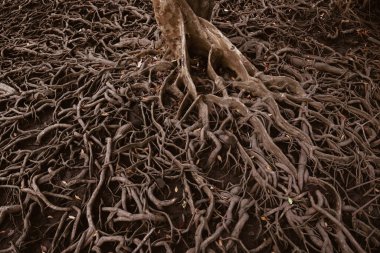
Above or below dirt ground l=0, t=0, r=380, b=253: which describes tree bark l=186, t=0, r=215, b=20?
above

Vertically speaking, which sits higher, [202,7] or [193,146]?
[202,7]

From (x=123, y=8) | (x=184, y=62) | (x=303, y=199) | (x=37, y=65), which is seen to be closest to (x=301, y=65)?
(x=184, y=62)

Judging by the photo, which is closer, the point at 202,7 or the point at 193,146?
the point at 193,146

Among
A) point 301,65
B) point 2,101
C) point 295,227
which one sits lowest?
point 2,101

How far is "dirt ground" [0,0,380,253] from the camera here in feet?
11.1

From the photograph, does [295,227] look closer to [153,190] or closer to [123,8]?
[153,190]

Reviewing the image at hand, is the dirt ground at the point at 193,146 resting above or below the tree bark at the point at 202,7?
below

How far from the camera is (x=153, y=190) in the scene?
3.70 metres

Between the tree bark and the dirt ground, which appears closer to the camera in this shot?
the dirt ground

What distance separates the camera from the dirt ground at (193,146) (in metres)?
3.39

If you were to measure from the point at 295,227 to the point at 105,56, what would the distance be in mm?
3607

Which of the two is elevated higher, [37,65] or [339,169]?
[339,169]

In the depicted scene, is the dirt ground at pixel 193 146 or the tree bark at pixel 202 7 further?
the tree bark at pixel 202 7

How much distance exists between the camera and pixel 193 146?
396 centimetres
